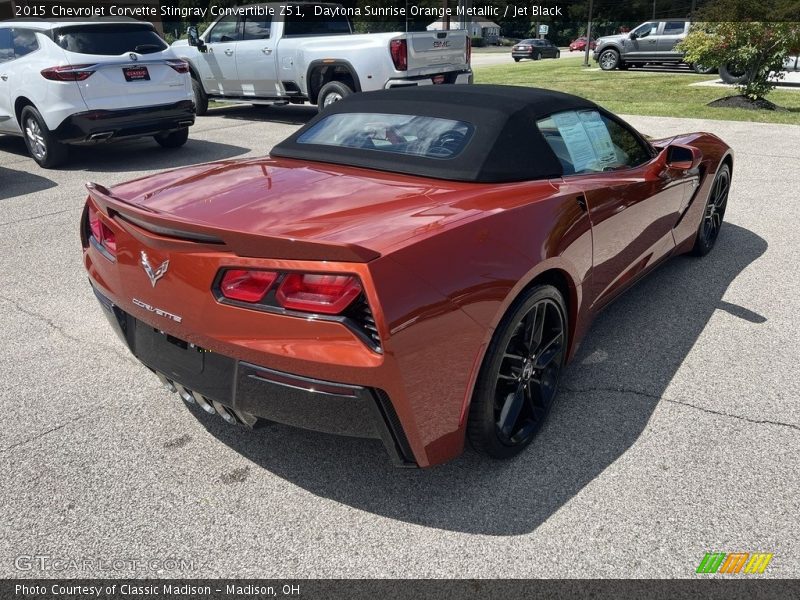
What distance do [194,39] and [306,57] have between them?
107 inches

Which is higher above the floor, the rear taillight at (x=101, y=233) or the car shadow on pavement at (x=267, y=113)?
the rear taillight at (x=101, y=233)

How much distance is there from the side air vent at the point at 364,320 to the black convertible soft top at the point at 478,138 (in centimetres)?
102

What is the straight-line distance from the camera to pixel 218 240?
2.13 meters

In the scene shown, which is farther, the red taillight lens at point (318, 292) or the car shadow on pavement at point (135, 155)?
the car shadow on pavement at point (135, 155)

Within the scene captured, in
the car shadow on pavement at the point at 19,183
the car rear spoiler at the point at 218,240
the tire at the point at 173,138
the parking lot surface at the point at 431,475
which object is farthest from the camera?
the tire at the point at 173,138

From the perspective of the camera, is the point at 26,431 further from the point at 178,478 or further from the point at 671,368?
the point at 671,368

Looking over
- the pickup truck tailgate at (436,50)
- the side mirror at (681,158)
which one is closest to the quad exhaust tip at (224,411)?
the side mirror at (681,158)

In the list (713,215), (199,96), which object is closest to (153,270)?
(713,215)

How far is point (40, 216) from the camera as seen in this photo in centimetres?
634

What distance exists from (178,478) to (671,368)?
8.13ft

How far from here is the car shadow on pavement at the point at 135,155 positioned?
8609mm

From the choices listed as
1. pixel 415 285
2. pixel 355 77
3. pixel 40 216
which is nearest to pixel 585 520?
pixel 415 285

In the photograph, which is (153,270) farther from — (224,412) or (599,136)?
(599,136)

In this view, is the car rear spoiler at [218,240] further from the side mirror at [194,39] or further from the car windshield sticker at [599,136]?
the side mirror at [194,39]
